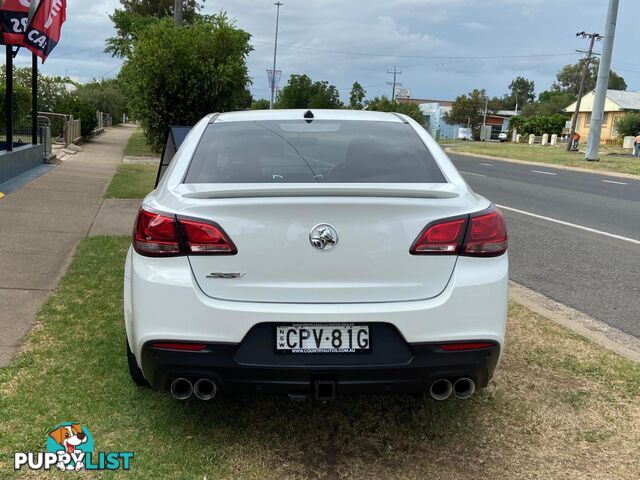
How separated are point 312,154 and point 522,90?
165653mm

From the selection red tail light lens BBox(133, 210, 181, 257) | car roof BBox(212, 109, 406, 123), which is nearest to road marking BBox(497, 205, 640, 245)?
car roof BBox(212, 109, 406, 123)

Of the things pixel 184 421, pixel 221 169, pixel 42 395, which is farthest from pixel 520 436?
pixel 42 395

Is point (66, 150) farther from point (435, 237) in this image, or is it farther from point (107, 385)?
point (435, 237)

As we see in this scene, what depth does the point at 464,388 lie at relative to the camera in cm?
305

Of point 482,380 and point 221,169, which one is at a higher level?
point 221,169

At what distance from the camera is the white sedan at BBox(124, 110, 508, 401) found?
282cm

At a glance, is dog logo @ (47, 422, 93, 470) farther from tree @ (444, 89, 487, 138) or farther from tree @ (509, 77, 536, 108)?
tree @ (509, 77, 536, 108)

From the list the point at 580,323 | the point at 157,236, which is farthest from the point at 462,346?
the point at 580,323

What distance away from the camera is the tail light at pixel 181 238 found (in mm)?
2811

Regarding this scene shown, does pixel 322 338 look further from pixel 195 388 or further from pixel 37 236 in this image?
pixel 37 236

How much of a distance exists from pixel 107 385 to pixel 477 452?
214cm

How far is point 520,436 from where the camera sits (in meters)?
3.42

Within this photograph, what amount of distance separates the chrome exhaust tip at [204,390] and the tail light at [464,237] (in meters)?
1.12

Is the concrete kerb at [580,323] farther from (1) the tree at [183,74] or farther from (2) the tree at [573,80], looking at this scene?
(2) the tree at [573,80]
